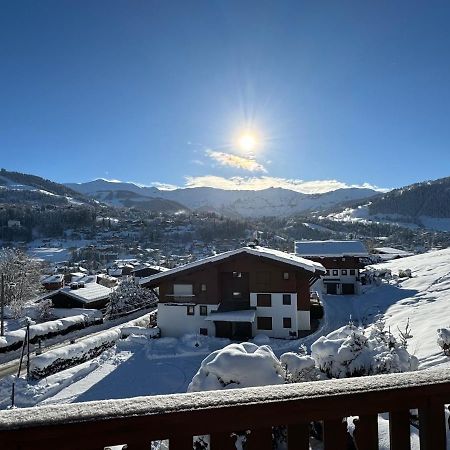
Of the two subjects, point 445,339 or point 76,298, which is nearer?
point 445,339

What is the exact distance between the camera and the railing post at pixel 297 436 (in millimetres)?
2061

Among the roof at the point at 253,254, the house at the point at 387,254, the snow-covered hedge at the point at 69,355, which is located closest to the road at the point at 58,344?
the snow-covered hedge at the point at 69,355

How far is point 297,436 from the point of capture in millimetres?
2066

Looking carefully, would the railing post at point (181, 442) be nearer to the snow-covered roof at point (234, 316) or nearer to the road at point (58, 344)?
the snow-covered roof at point (234, 316)

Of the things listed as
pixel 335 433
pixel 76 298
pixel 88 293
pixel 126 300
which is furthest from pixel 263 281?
pixel 88 293

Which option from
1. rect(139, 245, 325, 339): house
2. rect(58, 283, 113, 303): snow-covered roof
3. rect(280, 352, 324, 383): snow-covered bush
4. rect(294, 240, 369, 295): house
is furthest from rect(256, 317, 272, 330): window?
rect(58, 283, 113, 303): snow-covered roof

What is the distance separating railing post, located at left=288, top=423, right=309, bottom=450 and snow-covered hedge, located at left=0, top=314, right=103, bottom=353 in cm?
3252

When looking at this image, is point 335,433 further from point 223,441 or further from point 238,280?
point 238,280

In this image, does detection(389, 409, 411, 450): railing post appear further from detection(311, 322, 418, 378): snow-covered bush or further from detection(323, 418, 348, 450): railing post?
detection(311, 322, 418, 378): snow-covered bush

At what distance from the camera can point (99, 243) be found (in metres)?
150

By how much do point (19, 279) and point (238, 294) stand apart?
32.4 m

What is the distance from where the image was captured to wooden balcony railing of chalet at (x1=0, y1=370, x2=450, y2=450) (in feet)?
5.51

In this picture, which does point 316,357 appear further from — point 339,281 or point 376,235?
point 376,235

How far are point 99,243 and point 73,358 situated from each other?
131643mm
